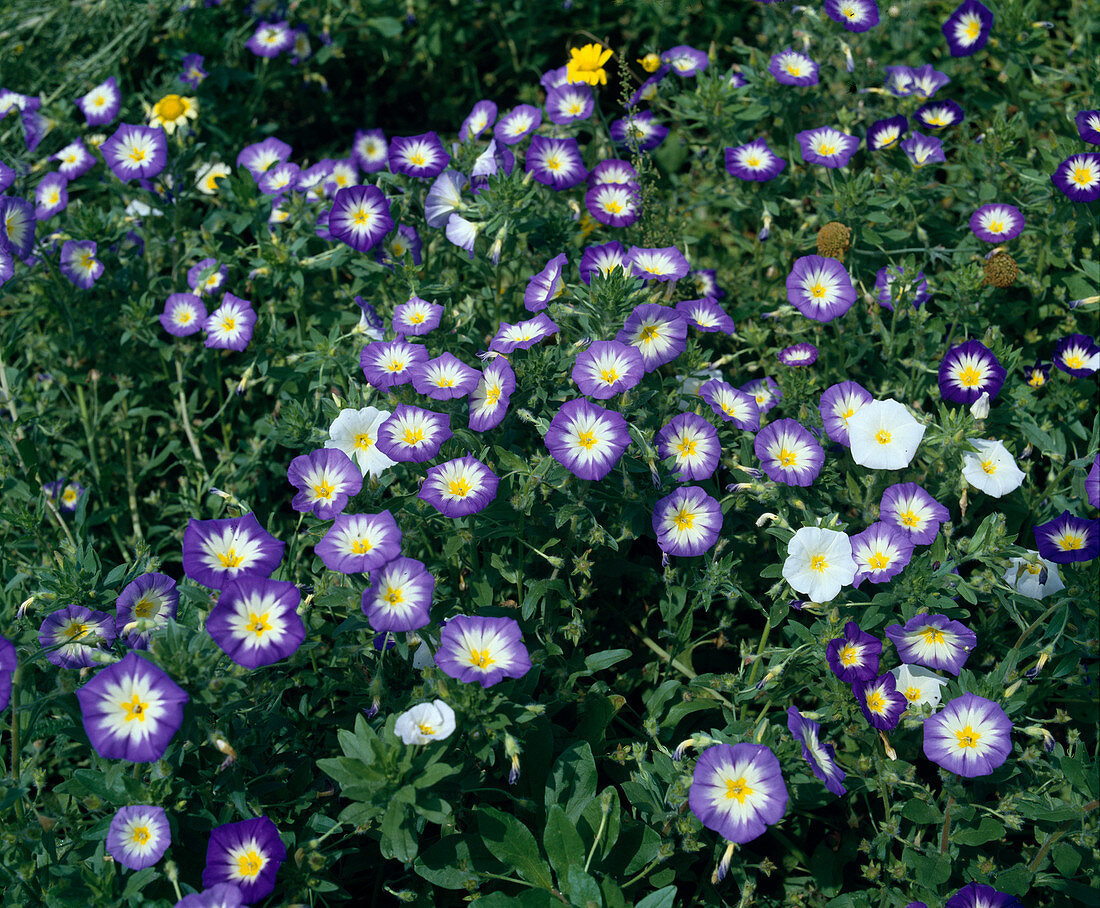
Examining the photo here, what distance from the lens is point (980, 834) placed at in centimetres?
241

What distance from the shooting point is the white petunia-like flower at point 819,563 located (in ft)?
8.30

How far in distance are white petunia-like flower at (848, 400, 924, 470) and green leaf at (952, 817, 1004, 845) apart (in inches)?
40.4

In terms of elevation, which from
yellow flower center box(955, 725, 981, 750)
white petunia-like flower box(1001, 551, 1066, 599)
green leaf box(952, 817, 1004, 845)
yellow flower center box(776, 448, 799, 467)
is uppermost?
yellow flower center box(776, 448, 799, 467)

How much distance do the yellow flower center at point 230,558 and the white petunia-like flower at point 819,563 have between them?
1.49m

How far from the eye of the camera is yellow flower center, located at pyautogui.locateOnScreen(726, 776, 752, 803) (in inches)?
89.4

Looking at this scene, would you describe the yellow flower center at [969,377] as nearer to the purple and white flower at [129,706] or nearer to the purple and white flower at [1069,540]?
the purple and white flower at [1069,540]

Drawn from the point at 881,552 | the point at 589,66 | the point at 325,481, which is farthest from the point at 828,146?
the point at 325,481

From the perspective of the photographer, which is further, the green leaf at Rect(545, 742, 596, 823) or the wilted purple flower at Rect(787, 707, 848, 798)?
the green leaf at Rect(545, 742, 596, 823)

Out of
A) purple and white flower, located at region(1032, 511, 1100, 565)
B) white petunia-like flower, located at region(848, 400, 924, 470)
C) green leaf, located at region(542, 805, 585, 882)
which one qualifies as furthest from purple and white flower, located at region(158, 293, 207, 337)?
purple and white flower, located at region(1032, 511, 1100, 565)

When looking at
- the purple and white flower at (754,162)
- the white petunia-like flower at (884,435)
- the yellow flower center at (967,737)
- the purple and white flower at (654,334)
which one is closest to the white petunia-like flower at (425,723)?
the purple and white flower at (654,334)

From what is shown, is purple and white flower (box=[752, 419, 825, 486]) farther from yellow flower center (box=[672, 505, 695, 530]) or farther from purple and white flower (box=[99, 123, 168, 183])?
purple and white flower (box=[99, 123, 168, 183])

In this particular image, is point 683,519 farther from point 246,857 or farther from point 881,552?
point 246,857

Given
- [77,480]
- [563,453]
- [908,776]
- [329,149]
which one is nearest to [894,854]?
[908,776]

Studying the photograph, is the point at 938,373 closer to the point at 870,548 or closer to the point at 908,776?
the point at 870,548
